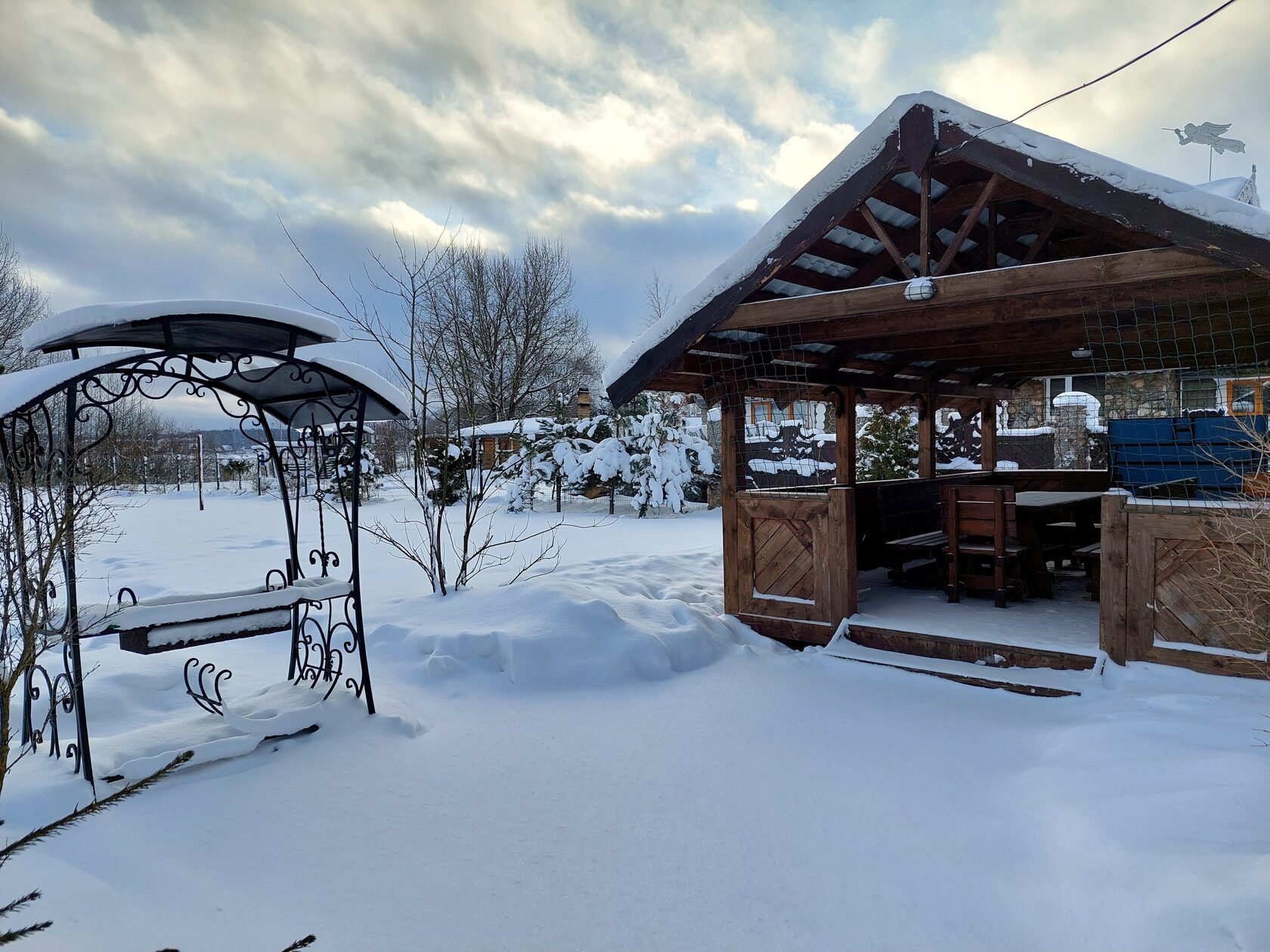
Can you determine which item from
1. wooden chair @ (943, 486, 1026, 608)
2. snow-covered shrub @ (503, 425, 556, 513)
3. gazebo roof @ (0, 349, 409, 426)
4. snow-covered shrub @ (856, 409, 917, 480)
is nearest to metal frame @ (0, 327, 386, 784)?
gazebo roof @ (0, 349, 409, 426)

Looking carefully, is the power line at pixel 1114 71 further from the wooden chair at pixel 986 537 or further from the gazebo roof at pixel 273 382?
the gazebo roof at pixel 273 382

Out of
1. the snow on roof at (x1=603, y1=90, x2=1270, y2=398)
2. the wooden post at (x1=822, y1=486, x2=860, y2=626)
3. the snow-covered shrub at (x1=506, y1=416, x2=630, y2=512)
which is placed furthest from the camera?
the snow-covered shrub at (x1=506, y1=416, x2=630, y2=512)

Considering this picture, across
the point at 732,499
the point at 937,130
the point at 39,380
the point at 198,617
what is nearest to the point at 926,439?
the point at 732,499

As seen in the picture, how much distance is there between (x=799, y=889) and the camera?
2.89 meters

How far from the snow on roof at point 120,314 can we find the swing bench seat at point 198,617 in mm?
1339

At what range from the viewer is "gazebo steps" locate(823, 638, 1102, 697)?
4.79 metres

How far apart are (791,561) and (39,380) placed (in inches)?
203

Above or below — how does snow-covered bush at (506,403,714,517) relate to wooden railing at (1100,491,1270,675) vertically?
above

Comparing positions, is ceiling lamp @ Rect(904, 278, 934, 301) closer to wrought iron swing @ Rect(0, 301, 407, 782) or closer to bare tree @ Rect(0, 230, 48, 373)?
wrought iron swing @ Rect(0, 301, 407, 782)

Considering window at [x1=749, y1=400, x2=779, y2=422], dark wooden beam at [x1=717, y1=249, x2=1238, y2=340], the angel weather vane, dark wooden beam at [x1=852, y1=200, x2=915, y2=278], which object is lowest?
window at [x1=749, y1=400, x2=779, y2=422]

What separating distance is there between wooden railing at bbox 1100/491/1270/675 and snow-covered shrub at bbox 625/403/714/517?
1027cm

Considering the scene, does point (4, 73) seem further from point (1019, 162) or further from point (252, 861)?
point (1019, 162)

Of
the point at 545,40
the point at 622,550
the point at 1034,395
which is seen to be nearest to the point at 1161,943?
the point at 545,40

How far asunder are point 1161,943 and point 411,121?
10.8 m
